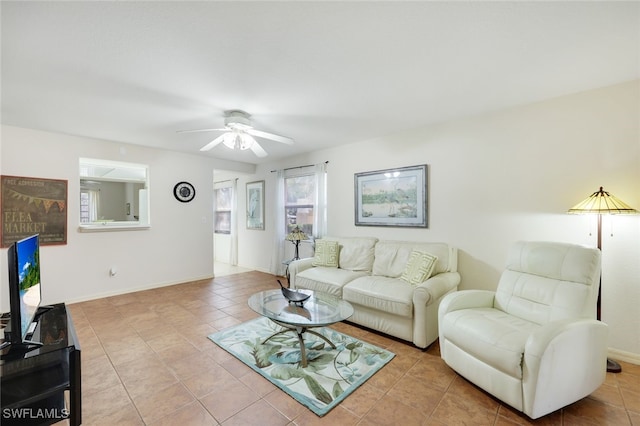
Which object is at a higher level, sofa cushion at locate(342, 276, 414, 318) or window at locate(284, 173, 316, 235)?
window at locate(284, 173, 316, 235)

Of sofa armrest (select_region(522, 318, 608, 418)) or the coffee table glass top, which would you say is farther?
the coffee table glass top

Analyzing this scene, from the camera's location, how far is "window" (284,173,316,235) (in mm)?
4973

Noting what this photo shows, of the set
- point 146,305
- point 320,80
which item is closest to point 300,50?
point 320,80

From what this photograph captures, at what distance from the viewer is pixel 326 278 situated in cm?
329

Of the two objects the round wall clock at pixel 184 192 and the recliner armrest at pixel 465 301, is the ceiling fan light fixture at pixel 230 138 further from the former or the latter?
→ the recliner armrest at pixel 465 301

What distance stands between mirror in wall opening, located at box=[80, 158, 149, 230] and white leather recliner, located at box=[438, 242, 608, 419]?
186 inches

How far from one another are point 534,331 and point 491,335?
9.5 inches

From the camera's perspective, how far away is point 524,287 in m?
2.27

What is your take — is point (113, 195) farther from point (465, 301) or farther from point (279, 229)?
point (465, 301)

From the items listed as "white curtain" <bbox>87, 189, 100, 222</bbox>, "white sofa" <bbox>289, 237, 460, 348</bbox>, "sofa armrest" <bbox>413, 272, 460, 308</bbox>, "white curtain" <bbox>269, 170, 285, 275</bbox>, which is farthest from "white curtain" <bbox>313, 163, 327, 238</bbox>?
"white curtain" <bbox>87, 189, 100, 222</bbox>

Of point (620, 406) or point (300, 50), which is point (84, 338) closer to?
point (300, 50)

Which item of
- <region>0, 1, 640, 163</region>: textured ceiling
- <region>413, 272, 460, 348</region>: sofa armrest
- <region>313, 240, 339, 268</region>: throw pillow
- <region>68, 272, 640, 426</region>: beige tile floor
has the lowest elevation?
<region>68, 272, 640, 426</region>: beige tile floor

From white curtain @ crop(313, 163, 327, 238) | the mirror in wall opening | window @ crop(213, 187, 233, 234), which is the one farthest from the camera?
window @ crop(213, 187, 233, 234)

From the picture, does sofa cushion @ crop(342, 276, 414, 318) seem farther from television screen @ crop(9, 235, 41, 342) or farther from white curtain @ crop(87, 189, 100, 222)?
white curtain @ crop(87, 189, 100, 222)
